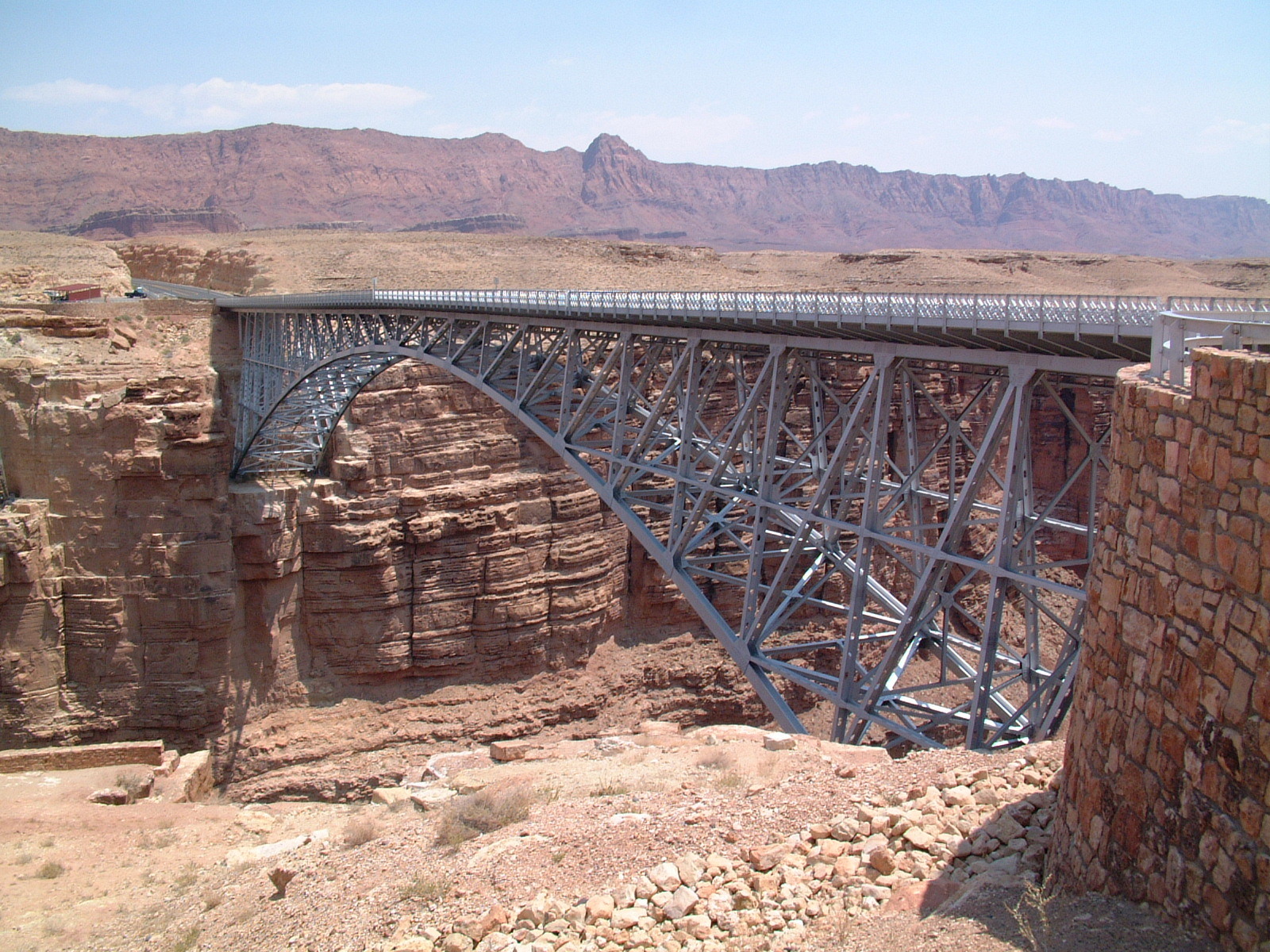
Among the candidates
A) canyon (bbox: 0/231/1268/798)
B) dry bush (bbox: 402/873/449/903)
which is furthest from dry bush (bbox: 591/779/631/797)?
canyon (bbox: 0/231/1268/798)

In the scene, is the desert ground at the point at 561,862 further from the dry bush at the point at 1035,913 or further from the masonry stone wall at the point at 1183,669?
the masonry stone wall at the point at 1183,669

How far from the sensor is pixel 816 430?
14055 millimetres

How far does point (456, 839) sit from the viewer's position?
960cm

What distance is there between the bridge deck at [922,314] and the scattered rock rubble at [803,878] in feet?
12.1

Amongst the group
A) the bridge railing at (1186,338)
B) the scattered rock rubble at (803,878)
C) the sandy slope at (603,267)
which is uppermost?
the sandy slope at (603,267)

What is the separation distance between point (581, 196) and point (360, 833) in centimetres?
11655

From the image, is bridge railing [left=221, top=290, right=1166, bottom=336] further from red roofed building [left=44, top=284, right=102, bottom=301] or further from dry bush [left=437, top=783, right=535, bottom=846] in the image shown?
red roofed building [left=44, top=284, right=102, bottom=301]

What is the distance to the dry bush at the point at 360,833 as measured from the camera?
422 inches

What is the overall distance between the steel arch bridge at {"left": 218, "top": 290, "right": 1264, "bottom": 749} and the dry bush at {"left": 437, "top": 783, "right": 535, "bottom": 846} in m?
3.83

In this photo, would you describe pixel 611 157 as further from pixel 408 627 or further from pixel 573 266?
pixel 408 627

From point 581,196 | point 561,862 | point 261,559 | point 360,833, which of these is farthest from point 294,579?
point 581,196

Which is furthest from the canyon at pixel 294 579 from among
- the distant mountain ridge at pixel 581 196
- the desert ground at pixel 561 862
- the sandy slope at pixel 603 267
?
the distant mountain ridge at pixel 581 196

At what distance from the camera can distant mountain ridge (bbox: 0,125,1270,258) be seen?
93.7 metres

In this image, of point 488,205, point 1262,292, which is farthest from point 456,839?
point 488,205
